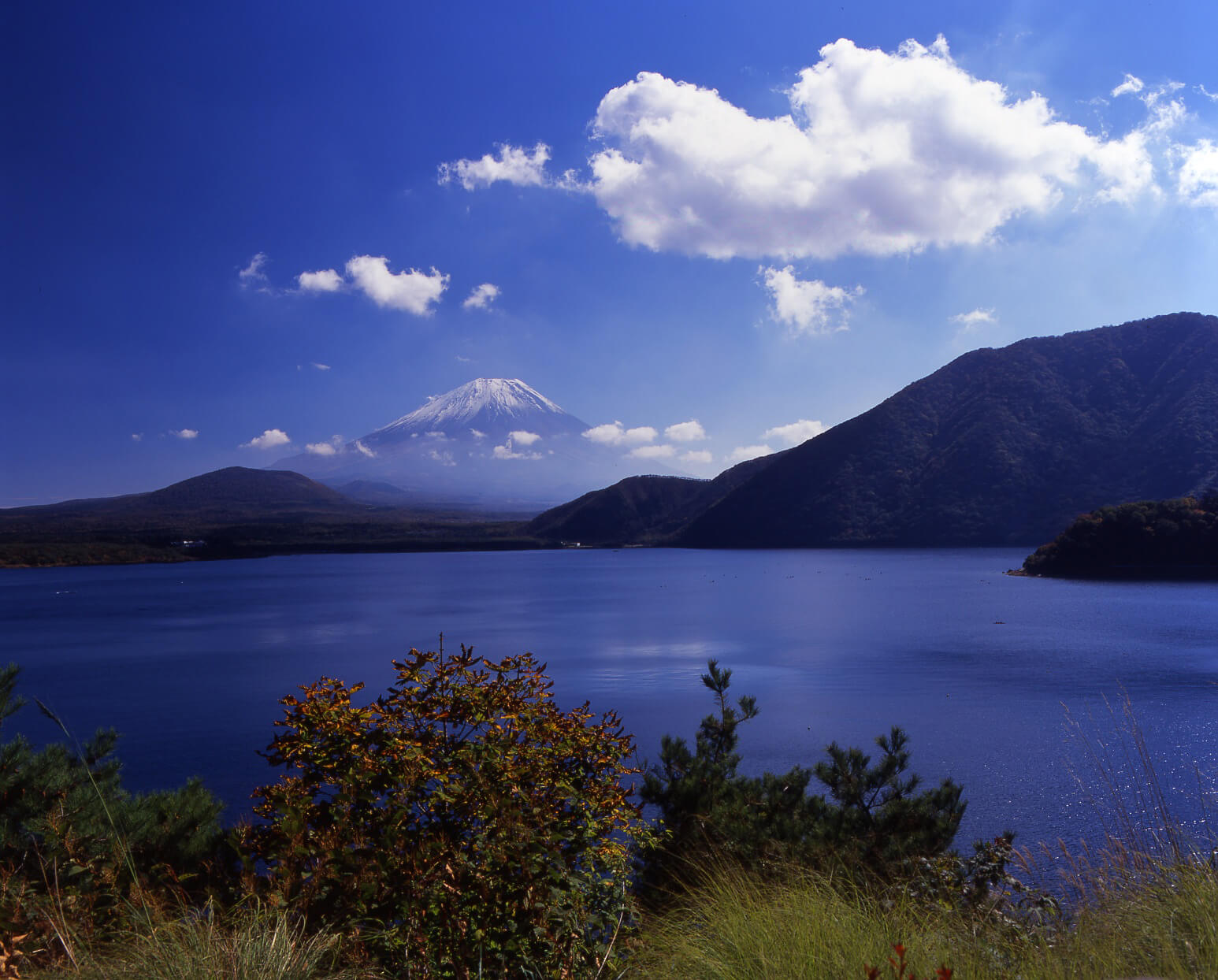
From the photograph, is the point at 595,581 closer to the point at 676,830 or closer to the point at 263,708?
the point at 263,708

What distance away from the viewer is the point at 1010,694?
16.5 m

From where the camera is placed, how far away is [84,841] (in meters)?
3.06

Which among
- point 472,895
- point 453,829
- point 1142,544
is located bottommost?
point 1142,544

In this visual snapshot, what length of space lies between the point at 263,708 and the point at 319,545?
263ft

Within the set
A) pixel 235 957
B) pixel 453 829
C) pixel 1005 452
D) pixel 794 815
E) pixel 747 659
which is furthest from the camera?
pixel 1005 452

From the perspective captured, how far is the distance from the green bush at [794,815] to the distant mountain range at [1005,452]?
67197 mm

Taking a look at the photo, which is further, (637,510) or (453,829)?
(637,510)

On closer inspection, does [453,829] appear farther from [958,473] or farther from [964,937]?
[958,473]

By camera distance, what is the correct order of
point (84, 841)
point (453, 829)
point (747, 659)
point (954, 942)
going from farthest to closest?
point (747, 659) < point (84, 841) < point (453, 829) < point (954, 942)

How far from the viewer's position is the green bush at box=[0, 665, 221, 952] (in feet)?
8.48

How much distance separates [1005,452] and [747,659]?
206 feet

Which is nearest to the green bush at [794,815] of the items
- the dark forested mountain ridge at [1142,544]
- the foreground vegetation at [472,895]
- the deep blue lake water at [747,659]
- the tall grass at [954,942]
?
the deep blue lake water at [747,659]

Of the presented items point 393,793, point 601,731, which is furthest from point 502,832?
point 601,731

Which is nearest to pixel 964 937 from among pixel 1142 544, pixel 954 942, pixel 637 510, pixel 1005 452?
pixel 954 942
